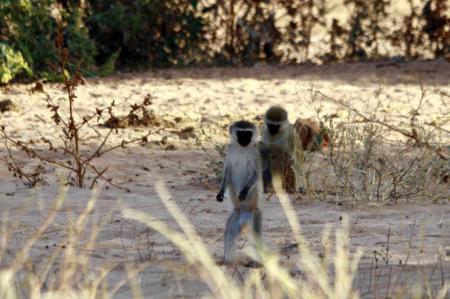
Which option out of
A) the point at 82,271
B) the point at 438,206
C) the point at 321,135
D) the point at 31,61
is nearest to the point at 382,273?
the point at 82,271

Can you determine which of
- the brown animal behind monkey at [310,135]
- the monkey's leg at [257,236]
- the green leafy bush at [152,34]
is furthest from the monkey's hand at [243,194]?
the green leafy bush at [152,34]

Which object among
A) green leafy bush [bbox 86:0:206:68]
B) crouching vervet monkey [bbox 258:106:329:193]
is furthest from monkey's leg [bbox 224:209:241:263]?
green leafy bush [bbox 86:0:206:68]

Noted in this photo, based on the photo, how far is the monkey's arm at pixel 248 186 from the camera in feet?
21.0

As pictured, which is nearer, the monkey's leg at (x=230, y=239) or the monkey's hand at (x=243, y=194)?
the monkey's leg at (x=230, y=239)

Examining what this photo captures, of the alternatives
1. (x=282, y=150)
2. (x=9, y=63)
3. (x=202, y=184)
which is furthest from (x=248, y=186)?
(x=9, y=63)

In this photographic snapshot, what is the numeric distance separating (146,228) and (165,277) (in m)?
1.46

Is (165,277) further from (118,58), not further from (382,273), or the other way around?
(118,58)

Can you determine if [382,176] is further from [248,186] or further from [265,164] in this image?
[248,186]

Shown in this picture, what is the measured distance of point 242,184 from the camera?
260 inches

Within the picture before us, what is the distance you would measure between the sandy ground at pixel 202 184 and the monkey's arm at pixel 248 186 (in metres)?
0.42

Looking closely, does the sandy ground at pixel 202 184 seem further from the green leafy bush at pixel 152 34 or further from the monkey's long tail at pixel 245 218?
the green leafy bush at pixel 152 34

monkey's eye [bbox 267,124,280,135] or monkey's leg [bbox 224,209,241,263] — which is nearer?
monkey's leg [bbox 224,209,241,263]

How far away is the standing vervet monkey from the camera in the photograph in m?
6.39

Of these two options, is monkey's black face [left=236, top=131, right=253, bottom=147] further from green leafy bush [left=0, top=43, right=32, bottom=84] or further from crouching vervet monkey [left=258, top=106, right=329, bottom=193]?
green leafy bush [left=0, top=43, right=32, bottom=84]
